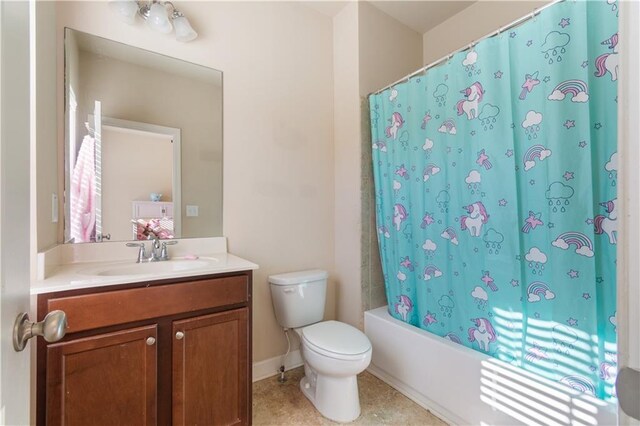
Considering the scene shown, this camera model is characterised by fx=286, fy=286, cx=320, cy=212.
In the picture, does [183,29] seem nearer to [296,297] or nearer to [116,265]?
[116,265]

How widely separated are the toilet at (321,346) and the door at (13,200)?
3.96ft

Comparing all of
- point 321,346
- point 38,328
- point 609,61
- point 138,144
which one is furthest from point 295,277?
point 609,61

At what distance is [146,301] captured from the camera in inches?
45.6

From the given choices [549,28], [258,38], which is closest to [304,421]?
[549,28]

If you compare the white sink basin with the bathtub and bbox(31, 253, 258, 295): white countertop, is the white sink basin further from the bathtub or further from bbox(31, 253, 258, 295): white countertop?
the bathtub

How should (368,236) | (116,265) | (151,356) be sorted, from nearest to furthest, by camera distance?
(151,356) < (116,265) < (368,236)

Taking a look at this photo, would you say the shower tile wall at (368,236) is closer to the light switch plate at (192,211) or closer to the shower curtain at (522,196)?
the shower curtain at (522,196)

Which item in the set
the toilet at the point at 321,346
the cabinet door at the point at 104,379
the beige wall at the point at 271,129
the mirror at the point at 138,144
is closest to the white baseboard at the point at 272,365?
the beige wall at the point at 271,129

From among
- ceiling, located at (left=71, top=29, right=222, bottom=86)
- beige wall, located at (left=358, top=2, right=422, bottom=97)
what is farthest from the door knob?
beige wall, located at (left=358, top=2, right=422, bottom=97)

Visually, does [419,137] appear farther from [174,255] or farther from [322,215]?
[174,255]

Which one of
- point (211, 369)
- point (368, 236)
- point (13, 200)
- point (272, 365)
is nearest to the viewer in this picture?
point (13, 200)

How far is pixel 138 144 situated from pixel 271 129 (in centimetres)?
81

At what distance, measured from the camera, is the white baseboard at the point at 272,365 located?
75.4 inches

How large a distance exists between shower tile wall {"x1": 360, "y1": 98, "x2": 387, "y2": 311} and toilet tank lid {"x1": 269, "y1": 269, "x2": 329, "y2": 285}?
34 centimetres
